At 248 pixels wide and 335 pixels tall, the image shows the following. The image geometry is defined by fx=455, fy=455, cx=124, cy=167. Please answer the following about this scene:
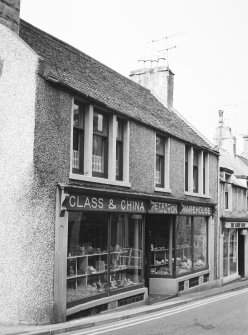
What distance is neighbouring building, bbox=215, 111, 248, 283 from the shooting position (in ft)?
70.0

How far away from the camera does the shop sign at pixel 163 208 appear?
47.8 ft

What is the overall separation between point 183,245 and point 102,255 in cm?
603

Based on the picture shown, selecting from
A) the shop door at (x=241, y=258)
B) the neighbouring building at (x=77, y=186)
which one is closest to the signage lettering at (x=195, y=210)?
the neighbouring building at (x=77, y=186)

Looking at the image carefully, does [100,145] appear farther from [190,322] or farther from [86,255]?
[190,322]

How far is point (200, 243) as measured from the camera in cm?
1884

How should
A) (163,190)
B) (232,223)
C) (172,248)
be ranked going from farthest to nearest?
(232,223), (172,248), (163,190)

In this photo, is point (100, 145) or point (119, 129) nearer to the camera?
point (100, 145)

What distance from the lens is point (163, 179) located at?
16109 millimetres

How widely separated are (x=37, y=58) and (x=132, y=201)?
512cm

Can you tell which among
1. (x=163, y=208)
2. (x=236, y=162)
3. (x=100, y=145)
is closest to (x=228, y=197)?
(x=236, y=162)

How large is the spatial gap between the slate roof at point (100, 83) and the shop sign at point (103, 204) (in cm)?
253

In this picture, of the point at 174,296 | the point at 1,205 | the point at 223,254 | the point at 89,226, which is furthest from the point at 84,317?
the point at 223,254

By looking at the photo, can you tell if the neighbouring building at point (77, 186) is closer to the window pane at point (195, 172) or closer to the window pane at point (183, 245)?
the window pane at point (183, 245)

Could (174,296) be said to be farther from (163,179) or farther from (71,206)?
(71,206)
